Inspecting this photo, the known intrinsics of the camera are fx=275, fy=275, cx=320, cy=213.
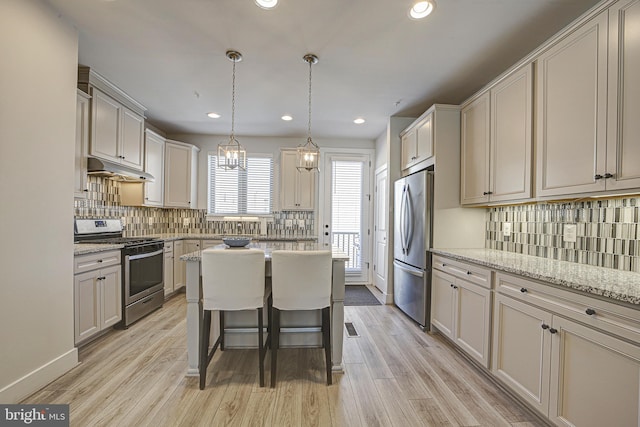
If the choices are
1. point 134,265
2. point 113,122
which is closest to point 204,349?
point 134,265

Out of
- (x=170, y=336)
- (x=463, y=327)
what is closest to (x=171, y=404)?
(x=170, y=336)

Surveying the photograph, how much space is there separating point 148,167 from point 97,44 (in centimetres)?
180

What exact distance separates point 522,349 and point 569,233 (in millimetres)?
980

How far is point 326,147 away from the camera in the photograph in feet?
16.2

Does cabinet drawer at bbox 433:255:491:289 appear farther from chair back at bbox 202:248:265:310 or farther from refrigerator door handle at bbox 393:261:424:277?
chair back at bbox 202:248:265:310

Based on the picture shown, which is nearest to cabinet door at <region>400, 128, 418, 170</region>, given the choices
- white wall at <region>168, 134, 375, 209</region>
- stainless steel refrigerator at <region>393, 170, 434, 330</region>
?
stainless steel refrigerator at <region>393, 170, 434, 330</region>

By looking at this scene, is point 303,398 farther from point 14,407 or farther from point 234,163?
point 234,163

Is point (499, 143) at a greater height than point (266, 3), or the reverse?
point (266, 3)

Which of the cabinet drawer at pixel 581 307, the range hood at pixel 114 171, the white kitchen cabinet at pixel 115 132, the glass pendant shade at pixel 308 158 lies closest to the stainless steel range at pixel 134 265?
the range hood at pixel 114 171

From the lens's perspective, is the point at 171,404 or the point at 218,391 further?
the point at 218,391

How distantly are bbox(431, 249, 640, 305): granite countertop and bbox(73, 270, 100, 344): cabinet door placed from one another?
3268mm

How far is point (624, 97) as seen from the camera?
1471 millimetres

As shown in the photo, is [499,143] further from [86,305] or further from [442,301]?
[86,305]

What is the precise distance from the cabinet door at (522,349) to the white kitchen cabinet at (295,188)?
325 cm
